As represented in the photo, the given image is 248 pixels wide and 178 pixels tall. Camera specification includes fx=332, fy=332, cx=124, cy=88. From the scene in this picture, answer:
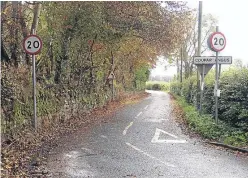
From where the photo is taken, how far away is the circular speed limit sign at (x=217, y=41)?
38.0 feet

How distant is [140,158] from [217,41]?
5.51 meters

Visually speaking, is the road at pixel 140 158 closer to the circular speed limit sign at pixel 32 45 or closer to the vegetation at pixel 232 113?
the vegetation at pixel 232 113

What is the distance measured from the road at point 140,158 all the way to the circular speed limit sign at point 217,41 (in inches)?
130

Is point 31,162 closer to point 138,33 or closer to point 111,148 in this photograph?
point 111,148

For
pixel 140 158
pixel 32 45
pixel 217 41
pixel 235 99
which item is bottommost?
pixel 140 158

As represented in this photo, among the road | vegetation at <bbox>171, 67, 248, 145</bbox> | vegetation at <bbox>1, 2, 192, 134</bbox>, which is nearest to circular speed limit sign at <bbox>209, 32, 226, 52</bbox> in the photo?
vegetation at <bbox>171, 67, 248, 145</bbox>

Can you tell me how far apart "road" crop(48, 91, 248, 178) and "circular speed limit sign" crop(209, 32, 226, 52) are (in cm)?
331

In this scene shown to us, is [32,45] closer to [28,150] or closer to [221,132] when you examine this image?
[28,150]

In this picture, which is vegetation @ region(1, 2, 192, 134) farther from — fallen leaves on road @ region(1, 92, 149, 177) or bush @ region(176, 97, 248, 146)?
bush @ region(176, 97, 248, 146)


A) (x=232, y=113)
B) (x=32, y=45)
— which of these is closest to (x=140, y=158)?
(x=232, y=113)

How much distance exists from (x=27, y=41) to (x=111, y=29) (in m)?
6.70

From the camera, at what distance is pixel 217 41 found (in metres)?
11.6

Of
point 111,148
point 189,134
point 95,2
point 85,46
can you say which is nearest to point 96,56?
point 85,46

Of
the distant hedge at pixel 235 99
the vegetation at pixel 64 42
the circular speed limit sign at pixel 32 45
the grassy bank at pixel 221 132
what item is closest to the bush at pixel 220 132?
the grassy bank at pixel 221 132
